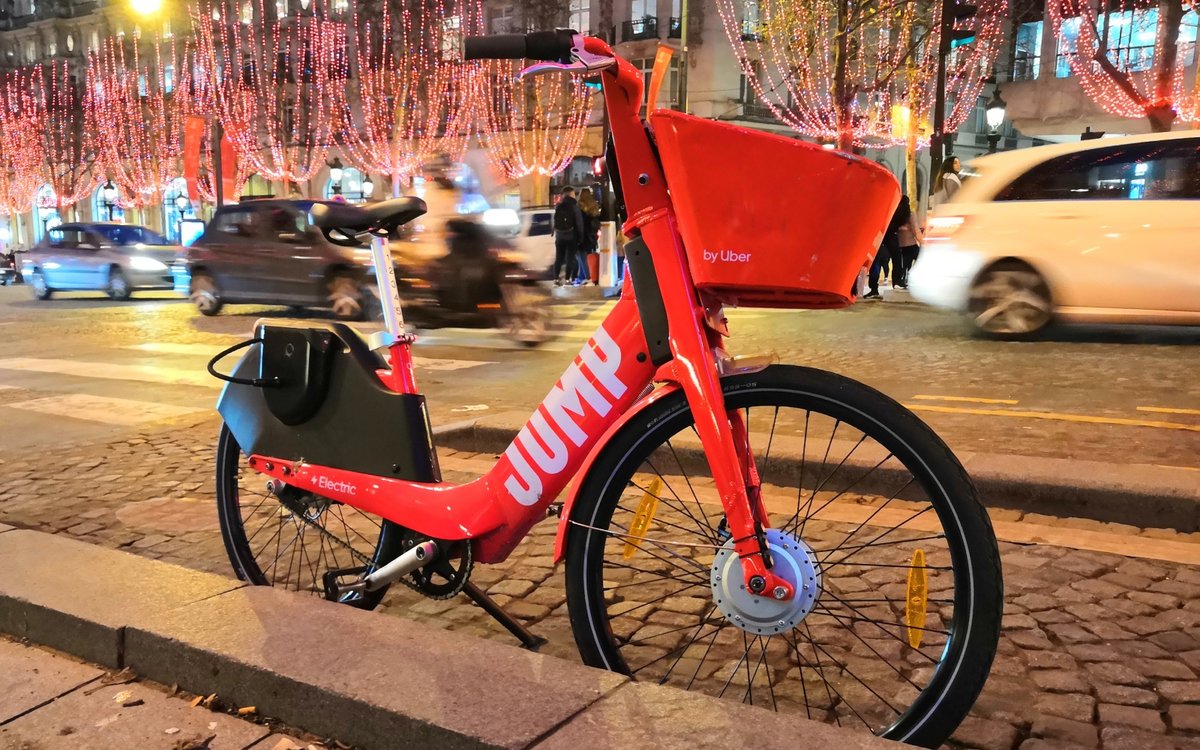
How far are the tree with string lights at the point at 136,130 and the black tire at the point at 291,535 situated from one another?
45.8m

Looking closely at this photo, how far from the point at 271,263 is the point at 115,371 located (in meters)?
4.73

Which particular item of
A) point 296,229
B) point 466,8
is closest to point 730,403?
point 296,229

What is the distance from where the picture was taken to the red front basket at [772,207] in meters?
1.94

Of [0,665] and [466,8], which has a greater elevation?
[466,8]

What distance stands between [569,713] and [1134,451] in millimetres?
4139

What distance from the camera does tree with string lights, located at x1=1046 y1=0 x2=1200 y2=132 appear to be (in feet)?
63.0

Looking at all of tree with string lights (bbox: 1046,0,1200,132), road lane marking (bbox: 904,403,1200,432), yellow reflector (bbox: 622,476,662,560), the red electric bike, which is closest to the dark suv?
road lane marking (bbox: 904,403,1200,432)

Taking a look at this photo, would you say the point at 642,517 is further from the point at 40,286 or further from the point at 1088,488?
the point at 40,286

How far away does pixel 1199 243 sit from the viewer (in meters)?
8.35

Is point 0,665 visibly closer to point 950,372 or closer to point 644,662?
point 644,662

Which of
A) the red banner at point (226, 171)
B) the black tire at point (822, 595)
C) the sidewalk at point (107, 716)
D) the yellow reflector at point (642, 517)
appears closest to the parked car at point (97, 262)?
the red banner at point (226, 171)

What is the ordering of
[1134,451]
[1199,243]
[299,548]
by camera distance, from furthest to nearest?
[1199,243] → [1134,451] → [299,548]

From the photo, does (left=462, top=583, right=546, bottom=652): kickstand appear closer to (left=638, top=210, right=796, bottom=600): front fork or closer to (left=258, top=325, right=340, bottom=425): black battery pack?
(left=258, top=325, right=340, bottom=425): black battery pack

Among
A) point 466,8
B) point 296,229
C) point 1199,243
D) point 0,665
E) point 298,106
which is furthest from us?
point 298,106
